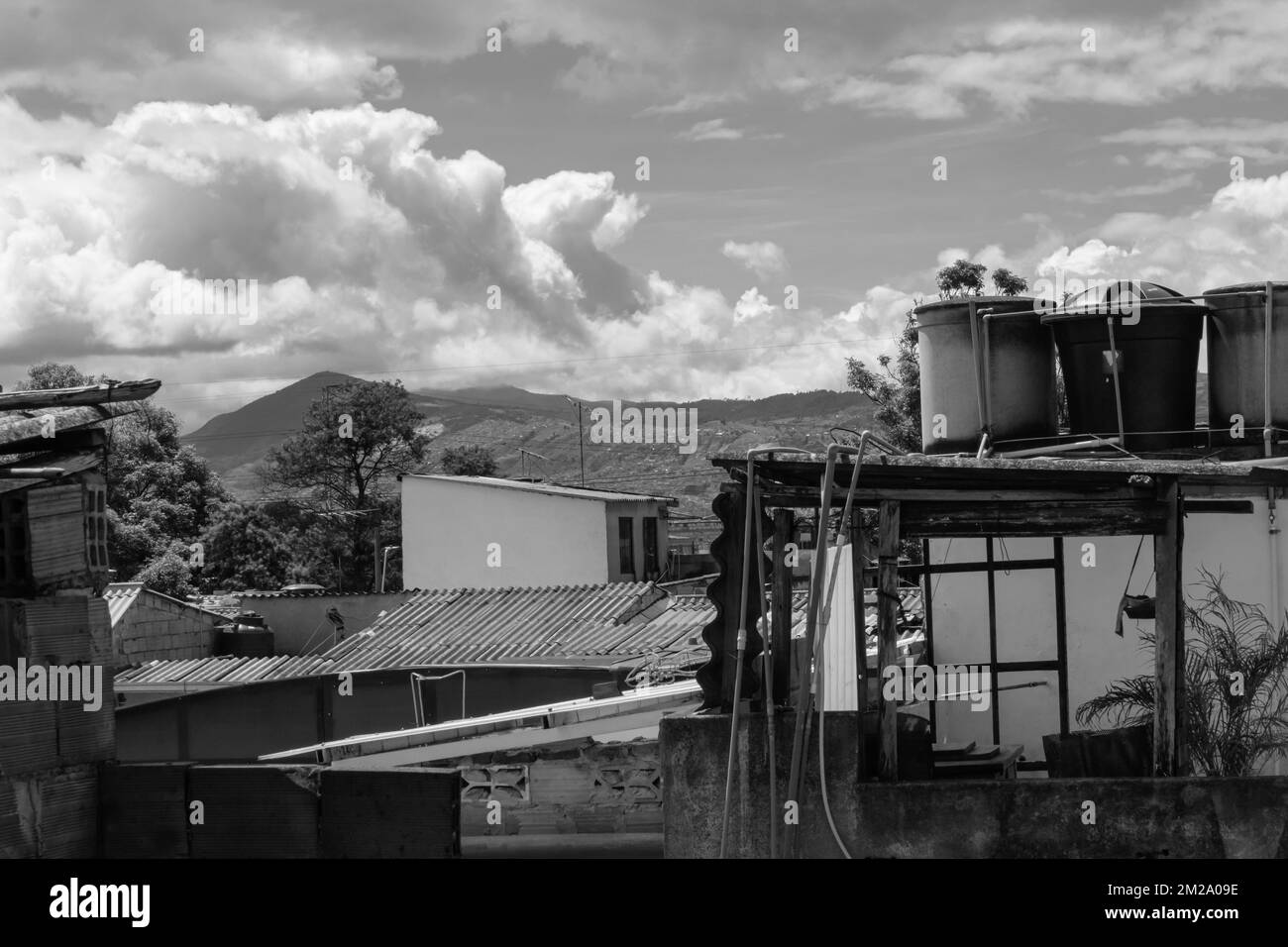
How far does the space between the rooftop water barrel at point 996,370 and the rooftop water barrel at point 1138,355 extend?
31 centimetres

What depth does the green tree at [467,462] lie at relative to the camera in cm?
7675

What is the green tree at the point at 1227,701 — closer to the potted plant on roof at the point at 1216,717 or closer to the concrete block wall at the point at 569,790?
the potted plant on roof at the point at 1216,717

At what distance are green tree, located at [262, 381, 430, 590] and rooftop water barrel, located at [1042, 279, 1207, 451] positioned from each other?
2374 inches

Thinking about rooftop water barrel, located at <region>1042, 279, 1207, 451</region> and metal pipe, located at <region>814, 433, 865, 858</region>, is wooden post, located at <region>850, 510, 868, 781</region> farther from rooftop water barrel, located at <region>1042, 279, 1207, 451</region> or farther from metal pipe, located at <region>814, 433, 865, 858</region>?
rooftop water barrel, located at <region>1042, 279, 1207, 451</region>

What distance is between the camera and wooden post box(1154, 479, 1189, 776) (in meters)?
9.45

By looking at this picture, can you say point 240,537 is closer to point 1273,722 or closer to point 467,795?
point 467,795

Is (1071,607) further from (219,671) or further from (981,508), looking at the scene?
(219,671)

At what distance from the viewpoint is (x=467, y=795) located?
15609 mm

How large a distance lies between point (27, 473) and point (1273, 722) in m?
8.68

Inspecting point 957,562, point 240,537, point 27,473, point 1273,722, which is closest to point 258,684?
point 957,562

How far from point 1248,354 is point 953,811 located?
6132 mm

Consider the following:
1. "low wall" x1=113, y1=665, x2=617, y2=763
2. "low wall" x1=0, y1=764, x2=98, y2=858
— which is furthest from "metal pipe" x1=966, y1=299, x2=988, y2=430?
"low wall" x1=113, y1=665, x2=617, y2=763

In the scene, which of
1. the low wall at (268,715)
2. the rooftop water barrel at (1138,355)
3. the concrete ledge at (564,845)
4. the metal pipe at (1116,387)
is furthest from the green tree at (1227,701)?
the low wall at (268,715)

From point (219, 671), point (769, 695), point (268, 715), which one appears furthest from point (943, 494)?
point (219, 671)
